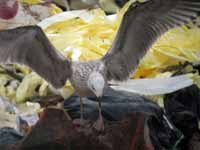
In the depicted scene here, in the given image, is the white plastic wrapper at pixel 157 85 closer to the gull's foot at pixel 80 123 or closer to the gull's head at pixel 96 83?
the gull's head at pixel 96 83

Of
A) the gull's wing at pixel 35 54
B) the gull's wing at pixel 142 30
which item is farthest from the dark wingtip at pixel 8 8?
the gull's wing at pixel 142 30

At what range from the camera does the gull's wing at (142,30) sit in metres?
2.66

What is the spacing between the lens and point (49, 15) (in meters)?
3.45

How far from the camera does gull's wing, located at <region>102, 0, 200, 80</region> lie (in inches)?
105

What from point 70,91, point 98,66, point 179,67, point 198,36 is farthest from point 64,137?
point 198,36

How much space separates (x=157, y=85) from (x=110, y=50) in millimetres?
266

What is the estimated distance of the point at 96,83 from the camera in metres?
2.39

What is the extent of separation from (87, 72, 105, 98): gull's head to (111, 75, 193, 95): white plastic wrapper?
33 cm

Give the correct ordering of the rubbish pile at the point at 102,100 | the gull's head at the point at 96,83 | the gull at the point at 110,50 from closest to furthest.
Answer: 1. the rubbish pile at the point at 102,100
2. the gull's head at the point at 96,83
3. the gull at the point at 110,50

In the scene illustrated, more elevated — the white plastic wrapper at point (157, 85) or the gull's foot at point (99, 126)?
the gull's foot at point (99, 126)

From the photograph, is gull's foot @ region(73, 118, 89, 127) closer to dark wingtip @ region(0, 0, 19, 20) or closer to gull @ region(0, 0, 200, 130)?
gull @ region(0, 0, 200, 130)

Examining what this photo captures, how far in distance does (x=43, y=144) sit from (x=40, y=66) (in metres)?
0.59

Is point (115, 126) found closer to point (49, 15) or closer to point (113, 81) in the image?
point (113, 81)

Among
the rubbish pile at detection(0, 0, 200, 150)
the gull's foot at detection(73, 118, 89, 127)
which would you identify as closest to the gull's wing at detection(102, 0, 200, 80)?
the rubbish pile at detection(0, 0, 200, 150)
